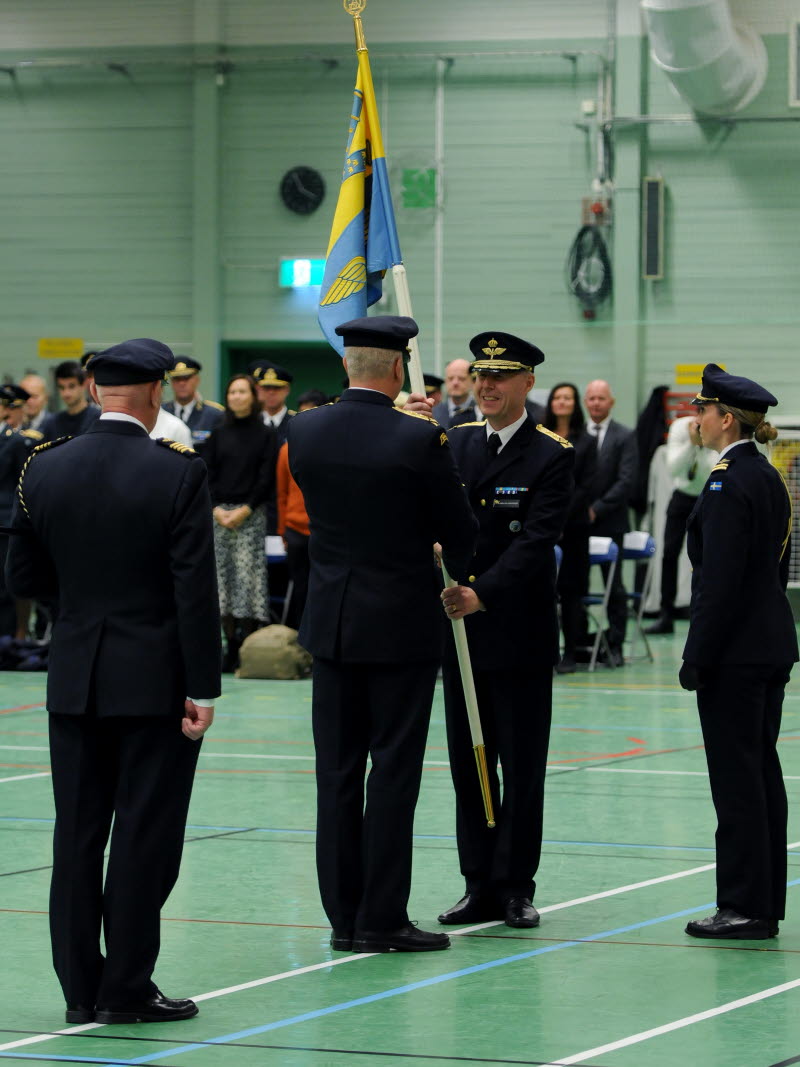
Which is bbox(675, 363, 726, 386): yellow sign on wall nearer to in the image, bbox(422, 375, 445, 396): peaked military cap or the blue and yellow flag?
bbox(422, 375, 445, 396): peaked military cap

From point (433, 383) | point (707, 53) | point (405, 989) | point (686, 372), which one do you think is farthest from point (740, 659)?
point (686, 372)

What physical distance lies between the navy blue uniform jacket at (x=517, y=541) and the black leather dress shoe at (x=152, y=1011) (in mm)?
1591

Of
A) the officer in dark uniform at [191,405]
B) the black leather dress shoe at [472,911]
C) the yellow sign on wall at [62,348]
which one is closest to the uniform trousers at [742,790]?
the black leather dress shoe at [472,911]

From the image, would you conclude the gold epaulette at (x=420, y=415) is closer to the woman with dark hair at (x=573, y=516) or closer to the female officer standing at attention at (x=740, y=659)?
the female officer standing at attention at (x=740, y=659)

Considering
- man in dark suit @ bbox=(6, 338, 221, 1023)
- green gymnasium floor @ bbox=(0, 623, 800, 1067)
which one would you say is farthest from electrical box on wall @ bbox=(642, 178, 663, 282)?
man in dark suit @ bbox=(6, 338, 221, 1023)

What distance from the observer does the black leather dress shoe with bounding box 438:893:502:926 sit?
546 centimetres

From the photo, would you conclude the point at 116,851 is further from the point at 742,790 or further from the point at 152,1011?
the point at 742,790

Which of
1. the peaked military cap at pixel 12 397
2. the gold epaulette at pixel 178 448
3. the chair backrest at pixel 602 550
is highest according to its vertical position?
the peaked military cap at pixel 12 397

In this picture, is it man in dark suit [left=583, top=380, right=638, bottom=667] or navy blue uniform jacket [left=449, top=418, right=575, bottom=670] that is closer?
navy blue uniform jacket [left=449, top=418, right=575, bottom=670]

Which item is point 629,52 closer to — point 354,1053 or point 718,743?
point 718,743

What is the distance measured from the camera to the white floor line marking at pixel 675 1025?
408 cm

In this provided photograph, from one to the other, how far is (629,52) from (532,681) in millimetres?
12784

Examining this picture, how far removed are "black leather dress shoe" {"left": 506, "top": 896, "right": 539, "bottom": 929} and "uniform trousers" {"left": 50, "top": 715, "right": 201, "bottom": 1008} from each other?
1431mm

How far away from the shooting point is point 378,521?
16.5 feet
